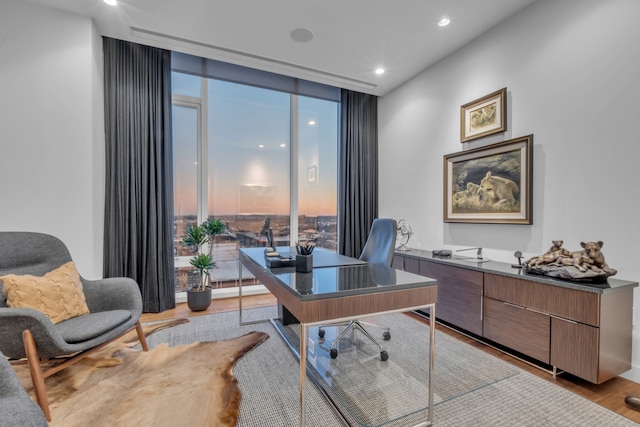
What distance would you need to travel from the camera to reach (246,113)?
415 centimetres

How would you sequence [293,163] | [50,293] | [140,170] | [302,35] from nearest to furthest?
[50,293] < [302,35] < [140,170] < [293,163]

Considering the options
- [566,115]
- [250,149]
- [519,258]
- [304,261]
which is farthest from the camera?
[250,149]

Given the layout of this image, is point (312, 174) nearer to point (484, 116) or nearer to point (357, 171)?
point (357, 171)

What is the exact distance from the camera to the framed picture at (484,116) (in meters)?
2.76

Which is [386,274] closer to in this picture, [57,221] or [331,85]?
[57,221]

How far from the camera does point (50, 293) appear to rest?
1.97 m

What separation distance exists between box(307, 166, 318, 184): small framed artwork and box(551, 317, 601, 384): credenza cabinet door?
10.8 ft

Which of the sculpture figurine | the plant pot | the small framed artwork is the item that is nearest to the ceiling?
Answer: the small framed artwork

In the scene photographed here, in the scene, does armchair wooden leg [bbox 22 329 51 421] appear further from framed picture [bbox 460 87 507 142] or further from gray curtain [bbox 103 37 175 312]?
framed picture [bbox 460 87 507 142]

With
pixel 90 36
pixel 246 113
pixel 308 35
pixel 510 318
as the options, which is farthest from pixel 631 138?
pixel 90 36

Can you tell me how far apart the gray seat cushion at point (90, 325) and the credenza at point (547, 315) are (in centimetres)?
278

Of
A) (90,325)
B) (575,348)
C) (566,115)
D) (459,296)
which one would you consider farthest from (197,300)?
(566,115)

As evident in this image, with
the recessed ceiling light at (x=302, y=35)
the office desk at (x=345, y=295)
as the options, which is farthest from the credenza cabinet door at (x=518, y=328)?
the recessed ceiling light at (x=302, y=35)

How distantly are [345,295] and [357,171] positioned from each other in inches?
127
